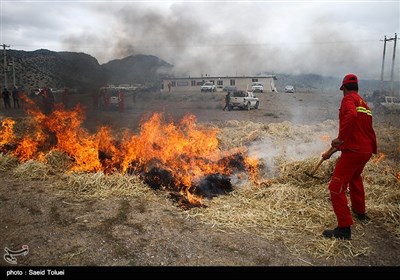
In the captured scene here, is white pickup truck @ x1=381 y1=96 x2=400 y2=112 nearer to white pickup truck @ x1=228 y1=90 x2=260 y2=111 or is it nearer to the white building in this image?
white pickup truck @ x1=228 y1=90 x2=260 y2=111

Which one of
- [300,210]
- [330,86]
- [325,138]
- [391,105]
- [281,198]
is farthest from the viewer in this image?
[330,86]

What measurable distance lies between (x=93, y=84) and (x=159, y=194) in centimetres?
1438

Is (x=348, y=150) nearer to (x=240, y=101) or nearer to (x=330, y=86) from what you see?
(x=240, y=101)

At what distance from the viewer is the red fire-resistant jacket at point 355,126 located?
427 cm

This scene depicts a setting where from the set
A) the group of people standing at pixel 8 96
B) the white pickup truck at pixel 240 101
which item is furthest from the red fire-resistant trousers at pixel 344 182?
the group of people standing at pixel 8 96

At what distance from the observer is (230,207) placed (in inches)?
216

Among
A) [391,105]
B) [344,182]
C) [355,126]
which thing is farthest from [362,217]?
[391,105]

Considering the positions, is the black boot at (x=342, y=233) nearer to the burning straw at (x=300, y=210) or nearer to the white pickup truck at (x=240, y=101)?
the burning straw at (x=300, y=210)

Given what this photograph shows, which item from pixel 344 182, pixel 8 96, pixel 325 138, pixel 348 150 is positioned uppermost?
pixel 8 96

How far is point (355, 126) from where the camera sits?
4.37 meters

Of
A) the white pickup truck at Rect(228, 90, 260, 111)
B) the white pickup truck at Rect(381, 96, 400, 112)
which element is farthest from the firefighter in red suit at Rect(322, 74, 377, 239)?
the white pickup truck at Rect(381, 96, 400, 112)

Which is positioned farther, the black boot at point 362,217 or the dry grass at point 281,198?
the black boot at point 362,217
